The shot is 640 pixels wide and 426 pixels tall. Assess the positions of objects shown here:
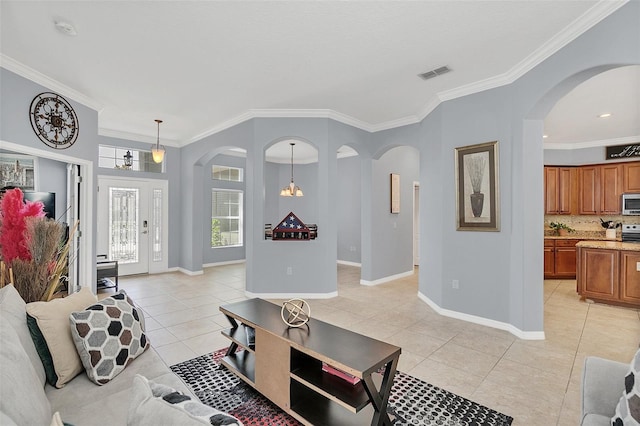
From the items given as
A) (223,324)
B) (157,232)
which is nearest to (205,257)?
(157,232)

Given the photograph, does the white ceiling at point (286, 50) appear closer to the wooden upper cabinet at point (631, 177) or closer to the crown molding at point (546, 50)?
the crown molding at point (546, 50)

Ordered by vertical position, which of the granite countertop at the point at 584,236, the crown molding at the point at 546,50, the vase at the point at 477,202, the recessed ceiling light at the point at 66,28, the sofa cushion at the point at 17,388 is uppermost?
the recessed ceiling light at the point at 66,28

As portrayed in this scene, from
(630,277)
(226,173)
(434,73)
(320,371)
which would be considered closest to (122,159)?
(226,173)

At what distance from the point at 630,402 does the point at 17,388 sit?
223 centimetres

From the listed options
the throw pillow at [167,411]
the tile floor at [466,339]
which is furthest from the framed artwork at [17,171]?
the throw pillow at [167,411]

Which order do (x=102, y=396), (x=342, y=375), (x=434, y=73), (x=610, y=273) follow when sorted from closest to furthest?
(x=102, y=396) < (x=342, y=375) < (x=434, y=73) < (x=610, y=273)

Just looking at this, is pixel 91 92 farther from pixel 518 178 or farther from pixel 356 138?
pixel 518 178

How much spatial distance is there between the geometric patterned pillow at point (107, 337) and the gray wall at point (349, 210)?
621 cm

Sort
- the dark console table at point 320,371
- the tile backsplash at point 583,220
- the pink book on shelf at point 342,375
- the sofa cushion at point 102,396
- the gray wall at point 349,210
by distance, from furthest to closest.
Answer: the gray wall at point 349,210
the tile backsplash at point 583,220
the pink book on shelf at point 342,375
the dark console table at point 320,371
the sofa cushion at point 102,396

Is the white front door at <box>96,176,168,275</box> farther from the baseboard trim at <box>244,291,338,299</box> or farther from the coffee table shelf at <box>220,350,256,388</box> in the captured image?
the coffee table shelf at <box>220,350,256,388</box>

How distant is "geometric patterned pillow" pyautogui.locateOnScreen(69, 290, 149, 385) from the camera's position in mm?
1688

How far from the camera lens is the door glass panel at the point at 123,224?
612 cm

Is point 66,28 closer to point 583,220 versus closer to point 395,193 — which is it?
point 395,193

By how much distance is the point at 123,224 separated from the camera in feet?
20.5
